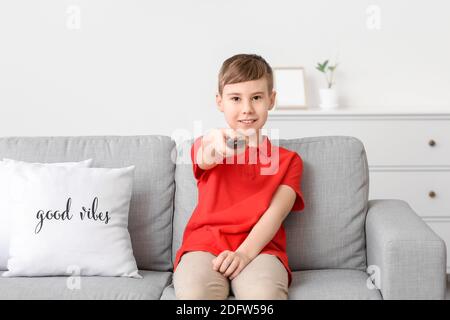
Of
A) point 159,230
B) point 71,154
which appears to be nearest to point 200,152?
point 159,230

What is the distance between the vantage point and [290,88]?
11.9ft

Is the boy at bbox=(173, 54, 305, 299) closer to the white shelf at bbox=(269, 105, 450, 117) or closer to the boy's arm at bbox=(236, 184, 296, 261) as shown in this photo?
the boy's arm at bbox=(236, 184, 296, 261)

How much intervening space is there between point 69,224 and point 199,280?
471mm

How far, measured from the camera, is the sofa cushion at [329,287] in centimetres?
180

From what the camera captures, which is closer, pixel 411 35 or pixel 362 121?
pixel 362 121

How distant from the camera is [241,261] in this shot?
1828mm

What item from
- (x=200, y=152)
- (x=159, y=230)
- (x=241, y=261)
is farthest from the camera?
(x=159, y=230)

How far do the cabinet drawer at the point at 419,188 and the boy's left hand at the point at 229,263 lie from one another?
1696 mm

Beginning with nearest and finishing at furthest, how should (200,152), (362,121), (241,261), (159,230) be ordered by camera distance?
(241,261) → (200,152) → (159,230) → (362,121)

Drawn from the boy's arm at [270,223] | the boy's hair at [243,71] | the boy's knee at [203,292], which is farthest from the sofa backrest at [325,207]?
the boy's knee at [203,292]

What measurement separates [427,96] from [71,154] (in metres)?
2.27

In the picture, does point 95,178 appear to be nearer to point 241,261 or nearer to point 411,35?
point 241,261

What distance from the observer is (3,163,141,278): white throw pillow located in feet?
6.39

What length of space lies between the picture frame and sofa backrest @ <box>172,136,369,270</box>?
1.41 meters
